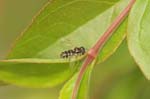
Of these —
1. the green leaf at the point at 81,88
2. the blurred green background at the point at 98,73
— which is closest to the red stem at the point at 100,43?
the green leaf at the point at 81,88

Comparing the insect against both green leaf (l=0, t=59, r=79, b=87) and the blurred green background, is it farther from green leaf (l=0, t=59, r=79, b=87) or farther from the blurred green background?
the blurred green background

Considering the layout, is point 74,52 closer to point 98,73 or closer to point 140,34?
point 140,34

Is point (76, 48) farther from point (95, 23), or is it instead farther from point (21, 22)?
point (21, 22)

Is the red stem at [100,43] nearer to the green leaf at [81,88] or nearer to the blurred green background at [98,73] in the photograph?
the green leaf at [81,88]

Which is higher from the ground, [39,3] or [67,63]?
[39,3]

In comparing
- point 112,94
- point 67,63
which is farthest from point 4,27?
point 67,63
